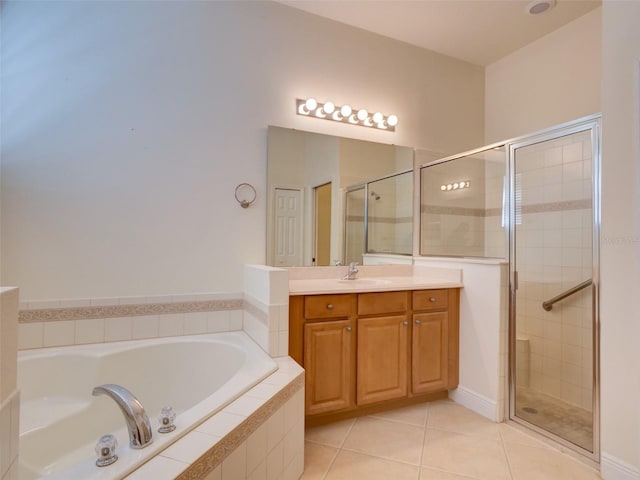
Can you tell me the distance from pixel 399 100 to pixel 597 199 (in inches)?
64.7

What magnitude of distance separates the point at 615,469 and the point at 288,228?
6.72 feet

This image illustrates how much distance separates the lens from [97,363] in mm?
1763

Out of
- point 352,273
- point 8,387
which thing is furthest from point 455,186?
point 8,387

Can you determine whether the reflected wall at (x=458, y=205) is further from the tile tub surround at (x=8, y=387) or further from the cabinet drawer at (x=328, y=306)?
the tile tub surround at (x=8, y=387)

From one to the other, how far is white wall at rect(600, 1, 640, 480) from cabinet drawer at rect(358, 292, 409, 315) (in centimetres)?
98

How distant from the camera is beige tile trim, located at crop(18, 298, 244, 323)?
1.82 metres

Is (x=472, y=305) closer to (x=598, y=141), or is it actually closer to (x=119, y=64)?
(x=598, y=141)

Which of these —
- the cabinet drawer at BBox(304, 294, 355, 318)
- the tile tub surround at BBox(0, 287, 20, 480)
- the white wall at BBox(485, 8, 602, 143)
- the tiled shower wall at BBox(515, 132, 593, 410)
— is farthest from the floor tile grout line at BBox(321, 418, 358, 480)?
the white wall at BBox(485, 8, 602, 143)

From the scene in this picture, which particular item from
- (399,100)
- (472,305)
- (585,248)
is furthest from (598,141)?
(399,100)

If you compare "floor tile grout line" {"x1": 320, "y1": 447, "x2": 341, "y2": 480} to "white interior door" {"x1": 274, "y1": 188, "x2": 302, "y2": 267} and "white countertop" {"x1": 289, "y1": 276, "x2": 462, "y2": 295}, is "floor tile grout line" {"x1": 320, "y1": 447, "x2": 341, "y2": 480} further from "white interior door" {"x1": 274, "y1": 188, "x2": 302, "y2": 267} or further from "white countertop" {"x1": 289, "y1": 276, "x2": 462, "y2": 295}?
"white interior door" {"x1": 274, "y1": 188, "x2": 302, "y2": 267}

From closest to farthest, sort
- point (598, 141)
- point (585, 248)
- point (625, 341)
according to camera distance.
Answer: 1. point (625, 341)
2. point (598, 141)
3. point (585, 248)

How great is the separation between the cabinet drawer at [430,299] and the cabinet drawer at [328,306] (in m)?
0.48

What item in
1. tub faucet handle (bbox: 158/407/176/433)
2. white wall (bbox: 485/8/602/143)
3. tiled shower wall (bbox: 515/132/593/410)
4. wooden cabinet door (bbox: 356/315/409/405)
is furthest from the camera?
white wall (bbox: 485/8/602/143)

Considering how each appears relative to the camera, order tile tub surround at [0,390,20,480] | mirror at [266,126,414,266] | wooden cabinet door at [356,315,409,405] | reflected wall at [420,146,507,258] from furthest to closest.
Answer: reflected wall at [420,146,507,258] < mirror at [266,126,414,266] < wooden cabinet door at [356,315,409,405] < tile tub surround at [0,390,20,480]
